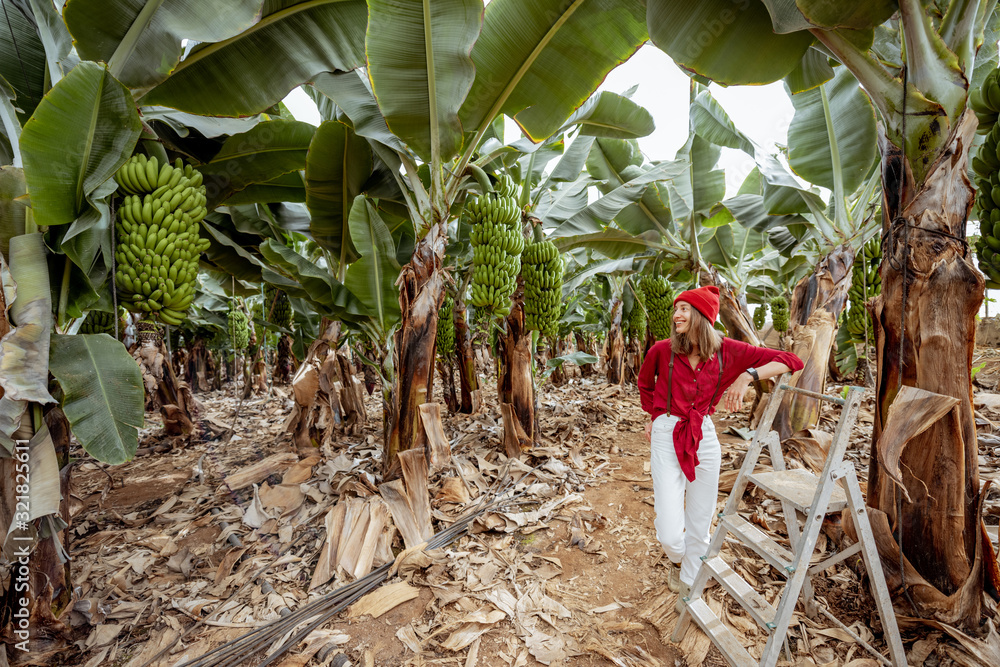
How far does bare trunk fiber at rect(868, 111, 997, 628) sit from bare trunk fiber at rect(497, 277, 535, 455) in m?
2.51

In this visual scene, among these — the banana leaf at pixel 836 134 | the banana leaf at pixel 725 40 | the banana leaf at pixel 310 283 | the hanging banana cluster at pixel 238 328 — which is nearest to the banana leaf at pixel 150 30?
the banana leaf at pixel 310 283

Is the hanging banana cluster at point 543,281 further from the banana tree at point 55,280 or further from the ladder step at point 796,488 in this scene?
the banana tree at point 55,280

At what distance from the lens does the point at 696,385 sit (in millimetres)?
1995

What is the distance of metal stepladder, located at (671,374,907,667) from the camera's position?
54.6 inches

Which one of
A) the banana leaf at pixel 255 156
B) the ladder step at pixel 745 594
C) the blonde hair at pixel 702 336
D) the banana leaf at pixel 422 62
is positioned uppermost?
the banana leaf at pixel 422 62

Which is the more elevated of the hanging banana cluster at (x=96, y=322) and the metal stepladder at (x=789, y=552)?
the hanging banana cluster at (x=96, y=322)

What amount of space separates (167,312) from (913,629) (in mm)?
3408

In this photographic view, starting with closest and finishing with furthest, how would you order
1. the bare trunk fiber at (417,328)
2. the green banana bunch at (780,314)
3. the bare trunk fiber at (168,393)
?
the bare trunk fiber at (417,328)
the bare trunk fiber at (168,393)
the green banana bunch at (780,314)

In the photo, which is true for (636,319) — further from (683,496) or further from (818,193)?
(683,496)

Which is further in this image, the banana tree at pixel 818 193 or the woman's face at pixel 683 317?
the banana tree at pixel 818 193

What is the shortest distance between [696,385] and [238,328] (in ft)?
24.9

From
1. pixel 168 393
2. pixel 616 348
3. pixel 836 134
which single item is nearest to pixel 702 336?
pixel 836 134

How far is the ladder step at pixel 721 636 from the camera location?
1.50m

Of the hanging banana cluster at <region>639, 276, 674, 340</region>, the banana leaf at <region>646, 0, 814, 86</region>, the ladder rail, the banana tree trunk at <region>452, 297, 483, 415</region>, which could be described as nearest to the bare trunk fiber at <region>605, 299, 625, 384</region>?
the hanging banana cluster at <region>639, 276, 674, 340</region>
